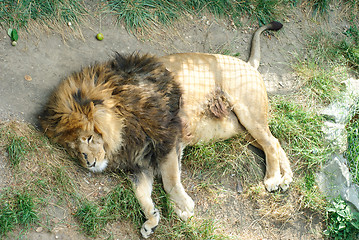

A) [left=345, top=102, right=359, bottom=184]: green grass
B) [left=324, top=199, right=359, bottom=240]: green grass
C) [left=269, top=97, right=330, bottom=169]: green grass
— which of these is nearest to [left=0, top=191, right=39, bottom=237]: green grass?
[left=269, top=97, right=330, bottom=169]: green grass

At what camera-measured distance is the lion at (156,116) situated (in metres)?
3.32

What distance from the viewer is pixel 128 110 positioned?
11.2 ft

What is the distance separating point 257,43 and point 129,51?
4.80 ft

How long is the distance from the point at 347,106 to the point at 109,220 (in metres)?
2.81

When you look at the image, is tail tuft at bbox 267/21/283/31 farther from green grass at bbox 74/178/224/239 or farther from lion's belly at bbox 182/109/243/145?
green grass at bbox 74/178/224/239

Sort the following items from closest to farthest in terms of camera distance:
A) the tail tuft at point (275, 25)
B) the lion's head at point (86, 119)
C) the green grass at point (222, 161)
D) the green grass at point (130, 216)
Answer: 1. the lion's head at point (86, 119)
2. the green grass at point (130, 216)
3. the green grass at point (222, 161)
4. the tail tuft at point (275, 25)

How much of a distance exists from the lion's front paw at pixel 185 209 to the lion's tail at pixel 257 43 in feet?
5.89

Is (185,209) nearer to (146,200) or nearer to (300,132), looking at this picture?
(146,200)

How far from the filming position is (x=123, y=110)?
134 inches

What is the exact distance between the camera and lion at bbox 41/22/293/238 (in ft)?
10.9

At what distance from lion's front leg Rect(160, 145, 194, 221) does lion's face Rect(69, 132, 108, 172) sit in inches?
22.5

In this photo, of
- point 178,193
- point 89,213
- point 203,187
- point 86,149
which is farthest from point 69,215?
point 203,187

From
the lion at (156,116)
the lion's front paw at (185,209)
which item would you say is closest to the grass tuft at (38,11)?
the lion at (156,116)

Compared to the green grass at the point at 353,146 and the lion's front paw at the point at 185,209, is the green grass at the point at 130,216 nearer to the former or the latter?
the lion's front paw at the point at 185,209
